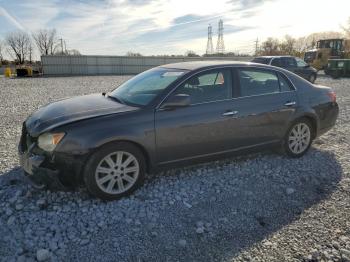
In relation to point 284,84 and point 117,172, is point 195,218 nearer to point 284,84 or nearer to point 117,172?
point 117,172

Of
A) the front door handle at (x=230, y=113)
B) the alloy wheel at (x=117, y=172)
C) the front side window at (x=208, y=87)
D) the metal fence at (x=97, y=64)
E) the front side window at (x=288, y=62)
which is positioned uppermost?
the metal fence at (x=97, y=64)

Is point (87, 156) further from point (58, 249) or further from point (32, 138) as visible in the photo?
point (58, 249)

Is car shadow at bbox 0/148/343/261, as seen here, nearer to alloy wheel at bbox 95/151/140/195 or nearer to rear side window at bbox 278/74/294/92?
alloy wheel at bbox 95/151/140/195

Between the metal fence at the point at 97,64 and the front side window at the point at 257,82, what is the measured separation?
2784 cm

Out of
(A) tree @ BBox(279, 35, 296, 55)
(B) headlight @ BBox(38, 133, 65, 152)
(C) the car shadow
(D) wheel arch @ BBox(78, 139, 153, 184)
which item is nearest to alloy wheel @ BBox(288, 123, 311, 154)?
(C) the car shadow

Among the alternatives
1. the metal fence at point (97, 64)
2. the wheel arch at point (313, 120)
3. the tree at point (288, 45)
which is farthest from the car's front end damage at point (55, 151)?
the tree at point (288, 45)

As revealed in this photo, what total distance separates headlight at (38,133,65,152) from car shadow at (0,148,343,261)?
67 cm

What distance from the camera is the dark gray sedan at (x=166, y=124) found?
3072 mm

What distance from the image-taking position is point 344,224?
9.53 ft

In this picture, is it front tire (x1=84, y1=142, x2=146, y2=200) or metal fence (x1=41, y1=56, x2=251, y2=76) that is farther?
metal fence (x1=41, y1=56, x2=251, y2=76)

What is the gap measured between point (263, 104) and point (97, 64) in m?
32.8

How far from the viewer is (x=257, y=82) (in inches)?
165

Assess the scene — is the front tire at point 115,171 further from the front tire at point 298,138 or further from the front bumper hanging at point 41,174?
the front tire at point 298,138

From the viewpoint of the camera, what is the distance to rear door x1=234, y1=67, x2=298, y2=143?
399 cm
